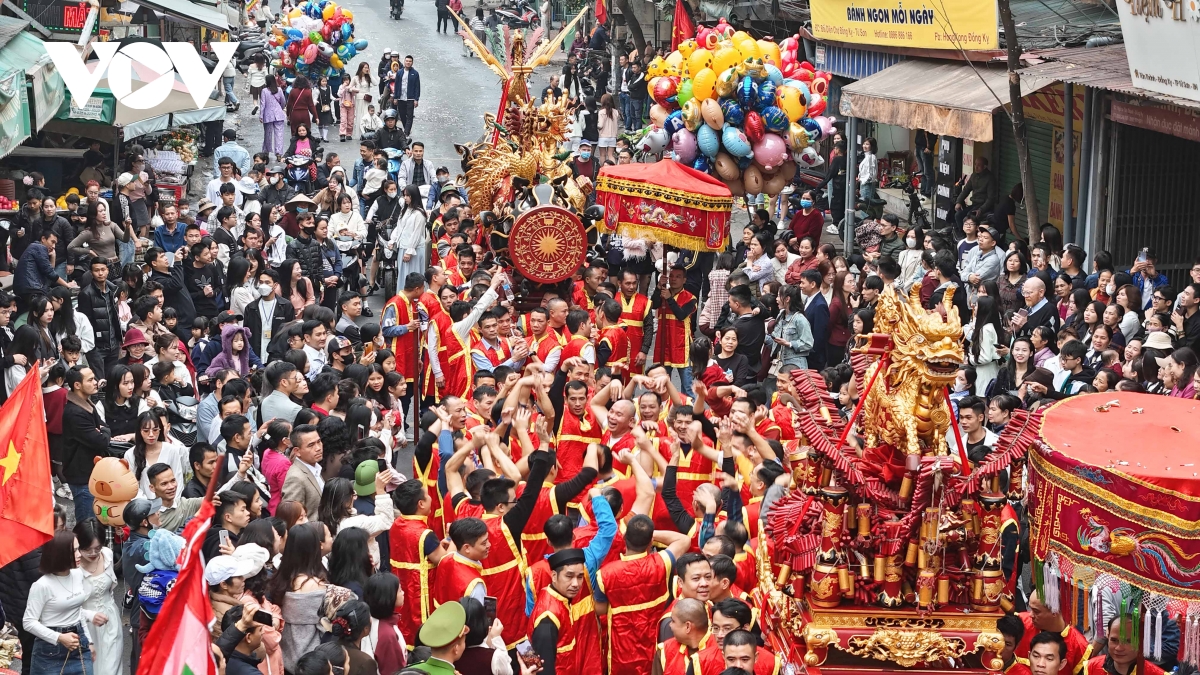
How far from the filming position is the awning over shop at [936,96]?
16.1 metres

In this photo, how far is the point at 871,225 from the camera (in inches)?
715

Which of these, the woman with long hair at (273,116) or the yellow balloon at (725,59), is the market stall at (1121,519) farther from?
the woman with long hair at (273,116)

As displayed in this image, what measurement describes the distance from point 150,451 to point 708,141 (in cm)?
772

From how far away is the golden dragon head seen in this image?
250 inches

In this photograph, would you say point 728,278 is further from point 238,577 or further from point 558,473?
point 238,577

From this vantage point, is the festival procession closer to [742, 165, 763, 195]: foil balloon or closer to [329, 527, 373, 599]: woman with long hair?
[329, 527, 373, 599]: woman with long hair

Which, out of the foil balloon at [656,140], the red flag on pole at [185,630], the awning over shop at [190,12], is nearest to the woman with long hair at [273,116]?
the awning over shop at [190,12]

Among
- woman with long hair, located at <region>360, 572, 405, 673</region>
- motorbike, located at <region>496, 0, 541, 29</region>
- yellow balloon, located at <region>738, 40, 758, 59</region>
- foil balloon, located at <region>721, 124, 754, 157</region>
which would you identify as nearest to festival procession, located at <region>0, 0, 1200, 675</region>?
woman with long hair, located at <region>360, 572, 405, 673</region>

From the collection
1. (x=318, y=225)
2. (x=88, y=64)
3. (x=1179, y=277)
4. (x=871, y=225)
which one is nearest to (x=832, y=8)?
(x=871, y=225)

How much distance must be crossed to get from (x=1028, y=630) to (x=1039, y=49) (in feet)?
34.8

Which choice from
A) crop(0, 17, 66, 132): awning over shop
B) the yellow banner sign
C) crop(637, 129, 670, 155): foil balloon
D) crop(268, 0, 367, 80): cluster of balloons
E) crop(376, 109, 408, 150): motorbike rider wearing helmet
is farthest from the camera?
crop(268, 0, 367, 80): cluster of balloons

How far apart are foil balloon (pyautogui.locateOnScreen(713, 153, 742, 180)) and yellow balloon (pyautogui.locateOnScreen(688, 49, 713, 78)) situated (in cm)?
89

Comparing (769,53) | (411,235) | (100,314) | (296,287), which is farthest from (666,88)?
(100,314)

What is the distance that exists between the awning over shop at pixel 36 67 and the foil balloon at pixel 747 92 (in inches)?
313
